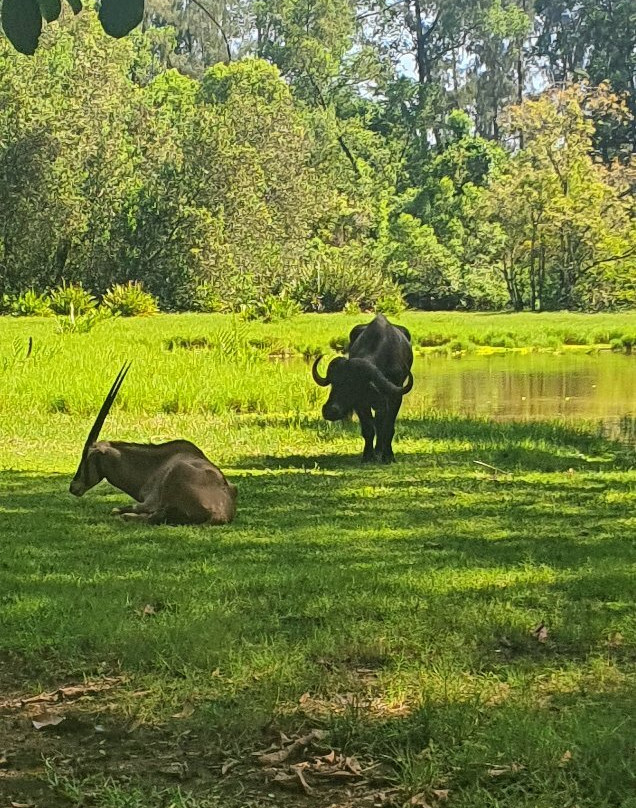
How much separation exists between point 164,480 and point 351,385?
3.17 meters

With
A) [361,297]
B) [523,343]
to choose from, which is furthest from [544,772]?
[361,297]

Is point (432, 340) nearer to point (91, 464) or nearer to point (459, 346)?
point (459, 346)

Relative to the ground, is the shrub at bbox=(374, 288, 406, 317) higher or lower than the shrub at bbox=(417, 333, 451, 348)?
higher

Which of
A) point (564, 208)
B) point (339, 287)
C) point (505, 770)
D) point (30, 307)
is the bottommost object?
point (505, 770)

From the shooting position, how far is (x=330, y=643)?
4.32m

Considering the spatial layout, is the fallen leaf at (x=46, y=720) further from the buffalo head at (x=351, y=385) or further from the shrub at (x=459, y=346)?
the shrub at (x=459, y=346)

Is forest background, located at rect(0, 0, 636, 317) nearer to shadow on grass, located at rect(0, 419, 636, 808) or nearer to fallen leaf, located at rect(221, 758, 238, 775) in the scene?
shadow on grass, located at rect(0, 419, 636, 808)

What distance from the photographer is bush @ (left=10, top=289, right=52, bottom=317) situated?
3450 cm

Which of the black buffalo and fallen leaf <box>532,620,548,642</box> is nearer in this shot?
fallen leaf <box>532,620,548,642</box>

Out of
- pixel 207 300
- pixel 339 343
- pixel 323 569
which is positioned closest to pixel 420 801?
pixel 323 569

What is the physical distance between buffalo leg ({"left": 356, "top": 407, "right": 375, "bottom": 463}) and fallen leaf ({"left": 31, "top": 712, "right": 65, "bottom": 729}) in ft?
20.4

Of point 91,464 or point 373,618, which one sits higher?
point 91,464

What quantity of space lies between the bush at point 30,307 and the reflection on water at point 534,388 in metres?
12.6

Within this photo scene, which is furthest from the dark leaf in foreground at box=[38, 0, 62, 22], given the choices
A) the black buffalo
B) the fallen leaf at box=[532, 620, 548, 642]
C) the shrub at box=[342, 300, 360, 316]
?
the shrub at box=[342, 300, 360, 316]
